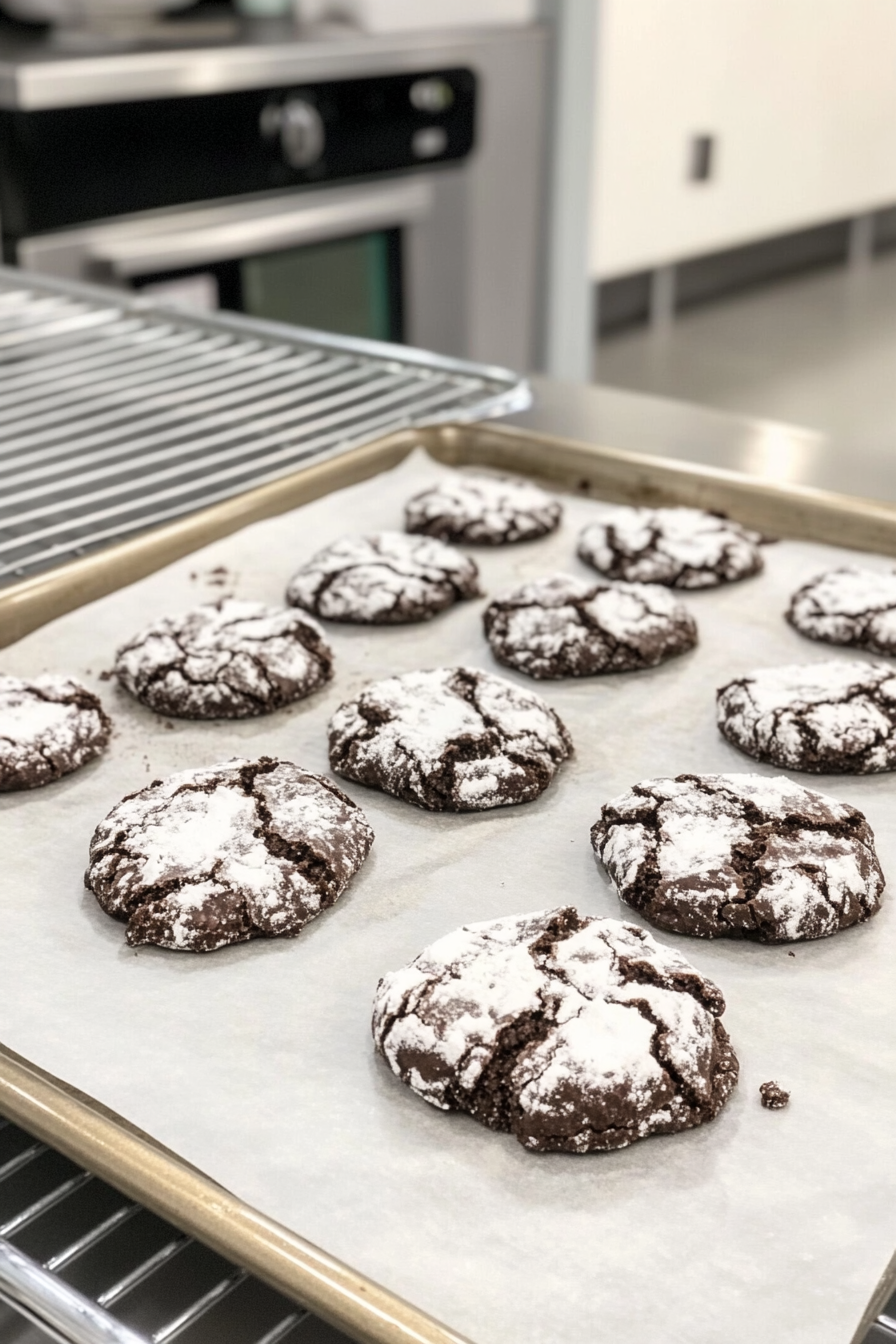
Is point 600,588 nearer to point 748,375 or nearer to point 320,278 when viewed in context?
point 320,278

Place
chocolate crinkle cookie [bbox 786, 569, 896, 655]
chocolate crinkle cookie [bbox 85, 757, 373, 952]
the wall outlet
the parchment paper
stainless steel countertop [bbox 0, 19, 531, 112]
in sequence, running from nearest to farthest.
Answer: the parchment paper < chocolate crinkle cookie [bbox 85, 757, 373, 952] < chocolate crinkle cookie [bbox 786, 569, 896, 655] < stainless steel countertop [bbox 0, 19, 531, 112] < the wall outlet

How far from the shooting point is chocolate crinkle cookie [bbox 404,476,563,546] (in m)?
1.65

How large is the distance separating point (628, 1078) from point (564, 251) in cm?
326

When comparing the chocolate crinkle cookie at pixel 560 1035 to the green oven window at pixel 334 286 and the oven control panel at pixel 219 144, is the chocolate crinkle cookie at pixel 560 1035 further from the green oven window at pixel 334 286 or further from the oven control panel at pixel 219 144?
the green oven window at pixel 334 286

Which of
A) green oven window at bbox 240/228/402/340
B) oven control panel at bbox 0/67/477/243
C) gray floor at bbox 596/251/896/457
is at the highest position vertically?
oven control panel at bbox 0/67/477/243

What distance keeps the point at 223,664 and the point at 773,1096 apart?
0.69 metres

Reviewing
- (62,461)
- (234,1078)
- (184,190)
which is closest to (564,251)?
(184,190)

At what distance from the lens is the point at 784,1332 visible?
710 mm

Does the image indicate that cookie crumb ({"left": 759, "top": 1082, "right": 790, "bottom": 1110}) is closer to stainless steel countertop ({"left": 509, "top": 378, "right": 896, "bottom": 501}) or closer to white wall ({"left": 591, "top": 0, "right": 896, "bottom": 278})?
stainless steel countertop ({"left": 509, "top": 378, "right": 896, "bottom": 501})

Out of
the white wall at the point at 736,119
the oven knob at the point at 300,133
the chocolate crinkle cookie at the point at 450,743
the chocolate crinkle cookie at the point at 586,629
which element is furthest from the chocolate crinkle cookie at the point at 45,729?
the white wall at the point at 736,119

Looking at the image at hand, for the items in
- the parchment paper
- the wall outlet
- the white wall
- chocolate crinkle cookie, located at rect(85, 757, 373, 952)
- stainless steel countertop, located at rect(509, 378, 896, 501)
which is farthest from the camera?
the wall outlet

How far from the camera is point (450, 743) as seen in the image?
1.23 m

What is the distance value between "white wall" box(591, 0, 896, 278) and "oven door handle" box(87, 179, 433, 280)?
3.58 ft

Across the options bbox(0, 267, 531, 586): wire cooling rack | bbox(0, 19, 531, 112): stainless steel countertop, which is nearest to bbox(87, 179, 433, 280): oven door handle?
bbox(0, 19, 531, 112): stainless steel countertop
